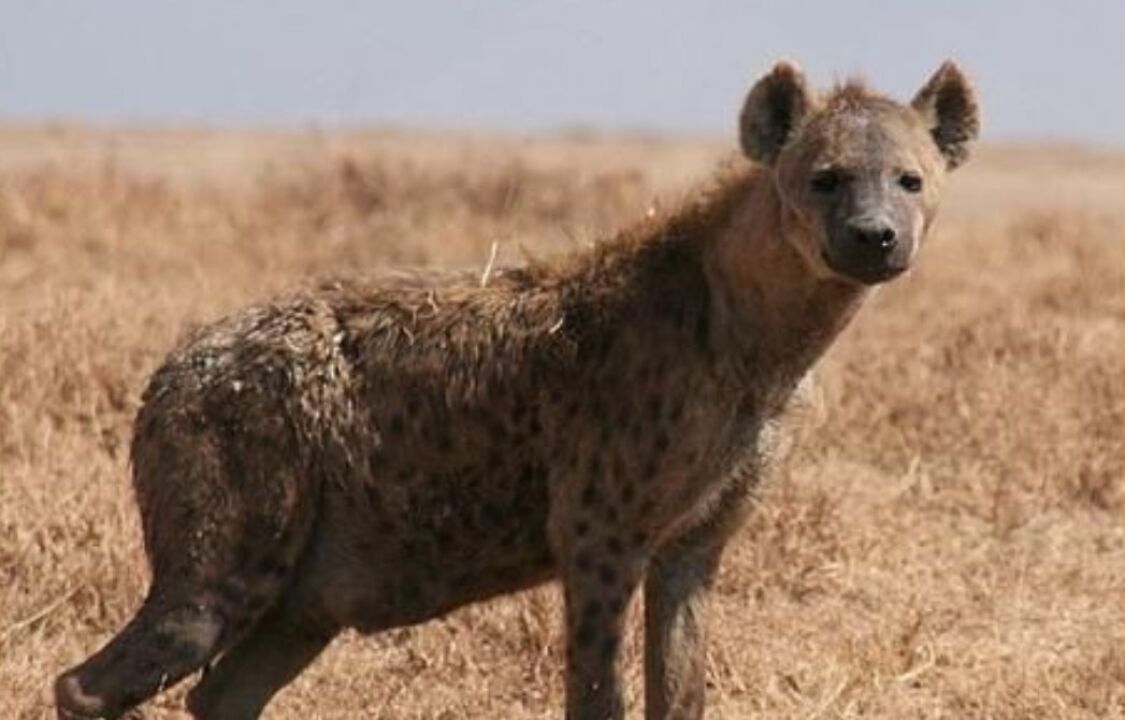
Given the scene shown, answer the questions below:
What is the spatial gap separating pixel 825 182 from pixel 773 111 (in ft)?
1.21

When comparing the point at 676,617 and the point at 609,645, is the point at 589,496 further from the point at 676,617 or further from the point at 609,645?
the point at 676,617

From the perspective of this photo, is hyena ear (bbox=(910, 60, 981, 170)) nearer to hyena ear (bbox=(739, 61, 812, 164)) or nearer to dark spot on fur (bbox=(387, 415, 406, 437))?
hyena ear (bbox=(739, 61, 812, 164))

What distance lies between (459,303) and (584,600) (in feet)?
2.70

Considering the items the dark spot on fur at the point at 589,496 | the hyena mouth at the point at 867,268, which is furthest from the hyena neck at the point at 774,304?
the dark spot on fur at the point at 589,496

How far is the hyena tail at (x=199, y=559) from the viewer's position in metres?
7.29

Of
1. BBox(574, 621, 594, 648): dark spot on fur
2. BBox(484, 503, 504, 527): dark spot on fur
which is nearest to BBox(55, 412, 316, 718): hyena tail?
BBox(484, 503, 504, 527): dark spot on fur

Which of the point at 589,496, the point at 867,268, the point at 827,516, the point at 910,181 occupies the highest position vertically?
the point at 910,181

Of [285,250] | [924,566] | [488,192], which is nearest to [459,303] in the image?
[924,566]

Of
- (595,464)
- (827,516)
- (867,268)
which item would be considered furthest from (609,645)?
(827,516)

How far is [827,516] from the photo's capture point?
9656mm

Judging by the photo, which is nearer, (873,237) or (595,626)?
(873,237)

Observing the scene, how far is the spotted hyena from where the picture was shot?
7.26 metres

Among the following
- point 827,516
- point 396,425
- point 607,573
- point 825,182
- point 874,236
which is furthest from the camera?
point 827,516

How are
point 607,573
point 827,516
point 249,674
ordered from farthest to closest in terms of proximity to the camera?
point 827,516, point 249,674, point 607,573
